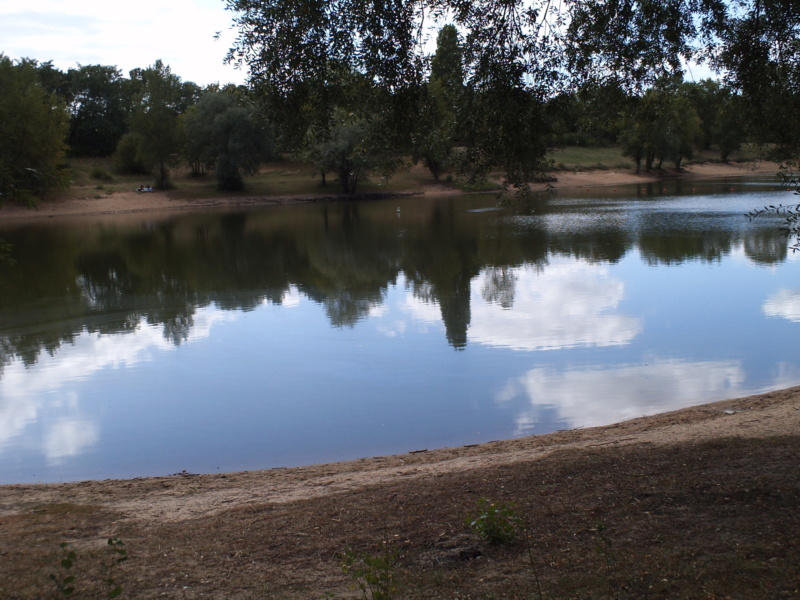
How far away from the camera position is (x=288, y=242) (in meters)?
31.5

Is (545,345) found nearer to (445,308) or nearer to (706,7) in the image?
(445,308)

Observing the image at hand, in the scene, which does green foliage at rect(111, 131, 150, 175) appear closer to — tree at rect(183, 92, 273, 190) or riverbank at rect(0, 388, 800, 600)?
tree at rect(183, 92, 273, 190)

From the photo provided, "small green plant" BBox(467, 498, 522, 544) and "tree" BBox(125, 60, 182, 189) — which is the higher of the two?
"tree" BBox(125, 60, 182, 189)

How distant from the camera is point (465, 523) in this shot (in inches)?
199

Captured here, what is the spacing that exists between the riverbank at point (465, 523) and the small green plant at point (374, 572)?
0.25 feet

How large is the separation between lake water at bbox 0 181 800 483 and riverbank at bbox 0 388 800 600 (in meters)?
1.69

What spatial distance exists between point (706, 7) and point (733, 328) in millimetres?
7035

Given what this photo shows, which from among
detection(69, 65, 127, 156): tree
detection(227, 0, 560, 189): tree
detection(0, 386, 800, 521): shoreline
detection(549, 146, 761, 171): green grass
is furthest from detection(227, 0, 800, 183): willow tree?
detection(69, 65, 127, 156): tree

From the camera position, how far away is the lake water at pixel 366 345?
948cm

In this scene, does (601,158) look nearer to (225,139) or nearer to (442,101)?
(225,139)

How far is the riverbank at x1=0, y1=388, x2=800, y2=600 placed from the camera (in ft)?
13.5

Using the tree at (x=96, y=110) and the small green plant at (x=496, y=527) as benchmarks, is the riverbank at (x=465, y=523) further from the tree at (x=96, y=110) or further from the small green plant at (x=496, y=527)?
the tree at (x=96, y=110)

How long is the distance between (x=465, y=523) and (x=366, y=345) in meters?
8.56

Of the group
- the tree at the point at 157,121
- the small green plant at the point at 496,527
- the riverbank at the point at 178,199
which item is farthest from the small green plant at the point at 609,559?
the tree at the point at 157,121
